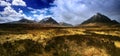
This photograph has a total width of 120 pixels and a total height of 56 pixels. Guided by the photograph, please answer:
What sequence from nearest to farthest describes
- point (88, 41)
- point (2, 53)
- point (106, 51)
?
1. point (2, 53)
2. point (106, 51)
3. point (88, 41)

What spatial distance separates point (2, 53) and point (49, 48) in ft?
32.1

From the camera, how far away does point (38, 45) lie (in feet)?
129

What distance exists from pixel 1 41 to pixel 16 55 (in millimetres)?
5832

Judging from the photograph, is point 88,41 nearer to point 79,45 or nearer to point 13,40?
point 79,45

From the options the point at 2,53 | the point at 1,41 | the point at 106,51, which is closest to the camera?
the point at 2,53

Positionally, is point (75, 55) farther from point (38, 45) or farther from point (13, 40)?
point (13, 40)

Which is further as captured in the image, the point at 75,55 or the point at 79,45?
the point at 79,45

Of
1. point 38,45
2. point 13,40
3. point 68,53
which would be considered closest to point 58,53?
point 68,53

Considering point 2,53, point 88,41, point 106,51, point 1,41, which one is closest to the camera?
point 2,53

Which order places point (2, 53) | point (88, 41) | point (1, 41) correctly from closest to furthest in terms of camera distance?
point (2, 53), point (1, 41), point (88, 41)

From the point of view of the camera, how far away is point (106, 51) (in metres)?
41.6

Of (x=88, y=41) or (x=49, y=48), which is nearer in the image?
(x=49, y=48)

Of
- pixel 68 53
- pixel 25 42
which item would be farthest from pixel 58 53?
pixel 25 42

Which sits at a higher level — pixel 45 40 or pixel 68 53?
pixel 45 40
